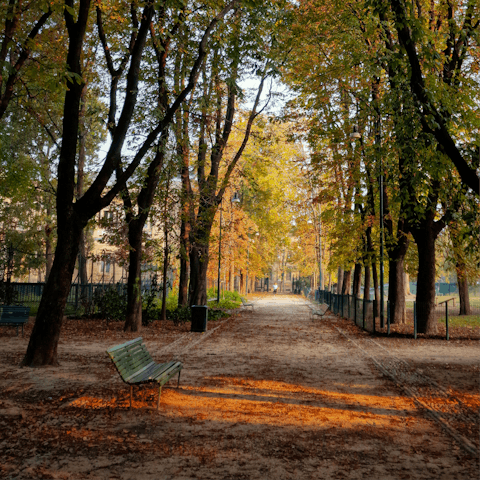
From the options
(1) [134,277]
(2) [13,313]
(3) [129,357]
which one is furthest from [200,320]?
(3) [129,357]

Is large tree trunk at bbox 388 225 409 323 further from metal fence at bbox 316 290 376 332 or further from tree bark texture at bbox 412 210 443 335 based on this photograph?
tree bark texture at bbox 412 210 443 335

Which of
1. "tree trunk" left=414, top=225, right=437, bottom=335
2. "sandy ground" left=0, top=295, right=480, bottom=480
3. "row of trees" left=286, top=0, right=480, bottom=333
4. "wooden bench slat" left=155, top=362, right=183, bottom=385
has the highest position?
"row of trees" left=286, top=0, right=480, bottom=333

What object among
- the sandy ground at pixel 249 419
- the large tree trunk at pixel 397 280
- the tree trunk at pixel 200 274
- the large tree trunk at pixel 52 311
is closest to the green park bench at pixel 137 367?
the sandy ground at pixel 249 419

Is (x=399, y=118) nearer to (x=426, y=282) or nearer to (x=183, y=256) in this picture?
(x=426, y=282)

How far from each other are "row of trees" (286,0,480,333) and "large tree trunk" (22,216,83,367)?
22.0ft

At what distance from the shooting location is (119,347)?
705 centimetres

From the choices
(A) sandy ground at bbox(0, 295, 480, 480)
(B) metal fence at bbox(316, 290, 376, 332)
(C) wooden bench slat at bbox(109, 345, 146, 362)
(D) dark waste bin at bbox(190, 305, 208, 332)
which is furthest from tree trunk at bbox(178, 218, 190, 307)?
(C) wooden bench slat at bbox(109, 345, 146, 362)

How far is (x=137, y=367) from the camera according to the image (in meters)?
7.48

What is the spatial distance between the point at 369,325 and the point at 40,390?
13.4m

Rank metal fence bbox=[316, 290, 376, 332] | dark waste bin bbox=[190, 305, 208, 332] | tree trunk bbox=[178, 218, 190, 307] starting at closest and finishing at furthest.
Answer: dark waste bin bbox=[190, 305, 208, 332]
metal fence bbox=[316, 290, 376, 332]
tree trunk bbox=[178, 218, 190, 307]

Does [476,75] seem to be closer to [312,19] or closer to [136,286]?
[312,19]

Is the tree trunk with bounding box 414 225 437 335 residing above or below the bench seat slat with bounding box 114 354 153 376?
above

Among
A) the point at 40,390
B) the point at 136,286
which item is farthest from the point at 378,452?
the point at 136,286

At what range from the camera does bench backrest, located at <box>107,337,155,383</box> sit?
22.1 ft
